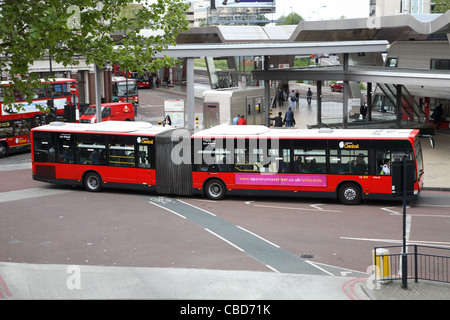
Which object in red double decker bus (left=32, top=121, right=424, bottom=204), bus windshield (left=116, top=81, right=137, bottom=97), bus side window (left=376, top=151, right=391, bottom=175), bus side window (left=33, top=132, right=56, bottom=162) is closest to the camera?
bus side window (left=376, top=151, right=391, bottom=175)

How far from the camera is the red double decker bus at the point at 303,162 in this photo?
2088 centimetres

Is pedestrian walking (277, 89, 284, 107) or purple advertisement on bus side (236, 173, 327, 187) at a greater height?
pedestrian walking (277, 89, 284, 107)

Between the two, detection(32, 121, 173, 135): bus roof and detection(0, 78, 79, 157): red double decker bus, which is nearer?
detection(32, 121, 173, 135): bus roof

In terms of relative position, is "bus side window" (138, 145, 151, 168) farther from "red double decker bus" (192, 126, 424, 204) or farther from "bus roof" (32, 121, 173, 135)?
"red double decker bus" (192, 126, 424, 204)

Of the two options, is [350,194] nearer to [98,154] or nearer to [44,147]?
[98,154]

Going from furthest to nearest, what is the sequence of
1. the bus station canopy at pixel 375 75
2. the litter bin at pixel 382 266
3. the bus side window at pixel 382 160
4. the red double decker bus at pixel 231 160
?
1. the bus station canopy at pixel 375 75
2. the red double decker bus at pixel 231 160
3. the bus side window at pixel 382 160
4. the litter bin at pixel 382 266

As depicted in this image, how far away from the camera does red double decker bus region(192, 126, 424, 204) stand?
20.9 m

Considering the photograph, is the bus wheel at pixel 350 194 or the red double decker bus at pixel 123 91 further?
the red double decker bus at pixel 123 91

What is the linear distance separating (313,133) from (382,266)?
32.3 ft

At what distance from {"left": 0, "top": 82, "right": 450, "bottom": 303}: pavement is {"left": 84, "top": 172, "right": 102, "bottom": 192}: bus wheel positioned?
9861mm

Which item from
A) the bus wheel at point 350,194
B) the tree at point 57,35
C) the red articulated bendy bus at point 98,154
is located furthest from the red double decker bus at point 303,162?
the tree at point 57,35

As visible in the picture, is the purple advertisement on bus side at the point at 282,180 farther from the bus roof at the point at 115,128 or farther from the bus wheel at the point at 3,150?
the bus wheel at the point at 3,150

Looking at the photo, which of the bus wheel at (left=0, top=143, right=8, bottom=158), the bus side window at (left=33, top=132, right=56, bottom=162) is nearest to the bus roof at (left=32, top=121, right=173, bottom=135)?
the bus side window at (left=33, top=132, right=56, bottom=162)
